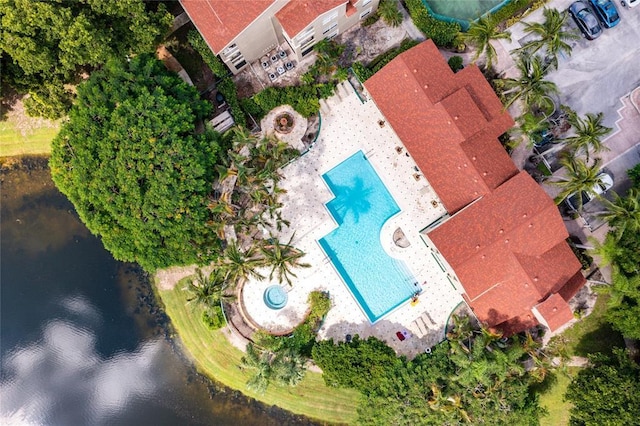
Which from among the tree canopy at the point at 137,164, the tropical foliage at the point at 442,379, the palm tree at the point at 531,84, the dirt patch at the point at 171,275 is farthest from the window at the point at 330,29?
the tropical foliage at the point at 442,379

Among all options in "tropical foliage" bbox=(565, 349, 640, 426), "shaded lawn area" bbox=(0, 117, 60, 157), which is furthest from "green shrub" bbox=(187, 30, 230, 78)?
"tropical foliage" bbox=(565, 349, 640, 426)

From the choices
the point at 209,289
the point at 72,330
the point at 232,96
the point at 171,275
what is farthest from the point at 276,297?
the point at 72,330

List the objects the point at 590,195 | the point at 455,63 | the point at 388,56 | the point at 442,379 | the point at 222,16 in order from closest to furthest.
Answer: the point at 222,16, the point at 442,379, the point at 590,195, the point at 455,63, the point at 388,56

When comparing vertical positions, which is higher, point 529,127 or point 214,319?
point 214,319

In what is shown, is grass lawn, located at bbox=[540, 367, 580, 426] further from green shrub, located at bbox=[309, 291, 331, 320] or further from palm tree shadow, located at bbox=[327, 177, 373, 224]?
palm tree shadow, located at bbox=[327, 177, 373, 224]

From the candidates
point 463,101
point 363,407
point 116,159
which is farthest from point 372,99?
point 363,407

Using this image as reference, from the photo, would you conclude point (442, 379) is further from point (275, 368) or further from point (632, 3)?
point (632, 3)

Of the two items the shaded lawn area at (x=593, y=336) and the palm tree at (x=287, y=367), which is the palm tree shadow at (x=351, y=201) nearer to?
the palm tree at (x=287, y=367)
